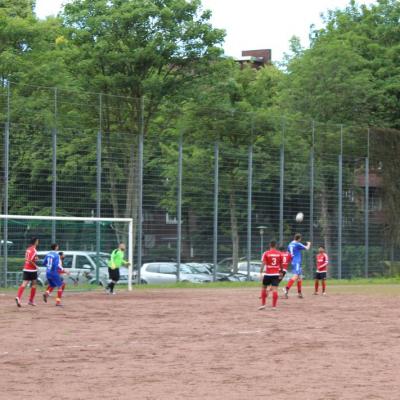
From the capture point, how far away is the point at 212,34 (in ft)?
149

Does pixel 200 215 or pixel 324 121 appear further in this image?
pixel 324 121

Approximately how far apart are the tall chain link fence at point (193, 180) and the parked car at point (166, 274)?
0.43 metres

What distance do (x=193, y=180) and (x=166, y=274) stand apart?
13.4ft

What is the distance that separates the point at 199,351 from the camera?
54.6ft

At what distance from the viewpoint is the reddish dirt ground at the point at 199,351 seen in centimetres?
1252

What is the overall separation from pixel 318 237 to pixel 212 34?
33.8ft

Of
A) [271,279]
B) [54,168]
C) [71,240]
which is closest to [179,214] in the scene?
[54,168]

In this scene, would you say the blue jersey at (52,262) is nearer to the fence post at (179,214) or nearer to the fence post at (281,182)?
the fence post at (179,214)

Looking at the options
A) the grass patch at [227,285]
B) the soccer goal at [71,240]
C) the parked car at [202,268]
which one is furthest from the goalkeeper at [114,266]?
the parked car at [202,268]

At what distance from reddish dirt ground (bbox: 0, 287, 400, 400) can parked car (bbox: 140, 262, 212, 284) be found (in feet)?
39.2

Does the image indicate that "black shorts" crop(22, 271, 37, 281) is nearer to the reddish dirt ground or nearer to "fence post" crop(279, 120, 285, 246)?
the reddish dirt ground

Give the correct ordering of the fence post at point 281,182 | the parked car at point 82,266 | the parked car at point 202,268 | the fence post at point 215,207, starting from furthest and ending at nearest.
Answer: the fence post at point 281,182 → the fence post at point 215,207 → the parked car at point 202,268 → the parked car at point 82,266

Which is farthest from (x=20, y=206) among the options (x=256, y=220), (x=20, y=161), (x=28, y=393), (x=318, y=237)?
(x=28, y=393)

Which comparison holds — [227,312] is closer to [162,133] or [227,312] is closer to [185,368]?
[185,368]
